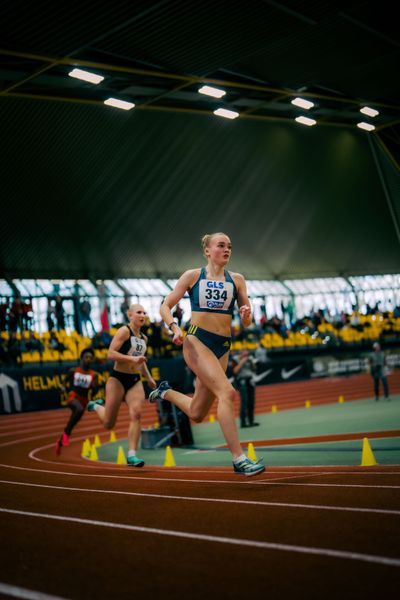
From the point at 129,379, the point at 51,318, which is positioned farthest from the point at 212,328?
the point at 51,318

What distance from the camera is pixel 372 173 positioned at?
44.2 metres

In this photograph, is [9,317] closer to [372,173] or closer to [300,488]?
[300,488]

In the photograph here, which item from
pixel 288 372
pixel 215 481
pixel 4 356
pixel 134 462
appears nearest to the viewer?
pixel 215 481

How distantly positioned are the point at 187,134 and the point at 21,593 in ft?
99.5

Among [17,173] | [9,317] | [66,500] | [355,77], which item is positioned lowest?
[66,500]

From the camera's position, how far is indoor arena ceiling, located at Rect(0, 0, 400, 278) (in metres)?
19.3

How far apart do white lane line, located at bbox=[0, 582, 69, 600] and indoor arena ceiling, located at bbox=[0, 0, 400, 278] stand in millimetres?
15206

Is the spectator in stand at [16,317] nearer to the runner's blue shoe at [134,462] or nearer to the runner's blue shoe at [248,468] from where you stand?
the runner's blue shoe at [134,462]

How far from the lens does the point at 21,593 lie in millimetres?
3896

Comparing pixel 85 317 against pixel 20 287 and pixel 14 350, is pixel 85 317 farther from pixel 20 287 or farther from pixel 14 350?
pixel 14 350

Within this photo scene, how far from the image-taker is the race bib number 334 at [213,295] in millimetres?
7355

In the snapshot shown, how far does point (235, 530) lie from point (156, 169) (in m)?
29.8

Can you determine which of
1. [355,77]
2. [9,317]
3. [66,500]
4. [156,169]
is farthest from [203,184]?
[66,500]

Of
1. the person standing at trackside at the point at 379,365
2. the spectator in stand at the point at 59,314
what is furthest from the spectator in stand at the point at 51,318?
the person standing at trackside at the point at 379,365
